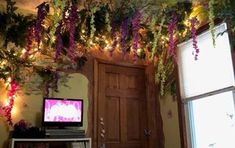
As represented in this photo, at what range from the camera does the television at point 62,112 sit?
139 inches

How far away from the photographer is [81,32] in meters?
3.87

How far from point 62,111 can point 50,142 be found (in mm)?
407

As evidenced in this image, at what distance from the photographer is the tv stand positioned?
3.19 meters

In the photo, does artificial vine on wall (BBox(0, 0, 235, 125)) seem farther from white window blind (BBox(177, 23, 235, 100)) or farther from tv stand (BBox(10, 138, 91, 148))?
tv stand (BBox(10, 138, 91, 148))

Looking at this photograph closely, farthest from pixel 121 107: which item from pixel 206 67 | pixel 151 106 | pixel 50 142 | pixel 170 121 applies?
pixel 206 67

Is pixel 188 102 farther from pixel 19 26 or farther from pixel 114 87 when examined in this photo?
pixel 19 26

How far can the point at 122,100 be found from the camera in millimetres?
4438

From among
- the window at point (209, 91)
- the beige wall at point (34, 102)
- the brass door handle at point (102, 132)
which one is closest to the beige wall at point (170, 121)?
the window at point (209, 91)

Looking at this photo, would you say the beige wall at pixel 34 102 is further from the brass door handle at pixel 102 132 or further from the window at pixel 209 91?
the window at pixel 209 91

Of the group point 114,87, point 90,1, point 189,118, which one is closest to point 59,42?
point 90,1

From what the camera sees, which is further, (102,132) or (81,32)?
(102,132)

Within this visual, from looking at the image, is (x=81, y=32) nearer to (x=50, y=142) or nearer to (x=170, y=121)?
(x=50, y=142)

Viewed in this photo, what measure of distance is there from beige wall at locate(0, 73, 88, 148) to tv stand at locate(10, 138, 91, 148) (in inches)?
12.8

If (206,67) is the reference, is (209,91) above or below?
below
